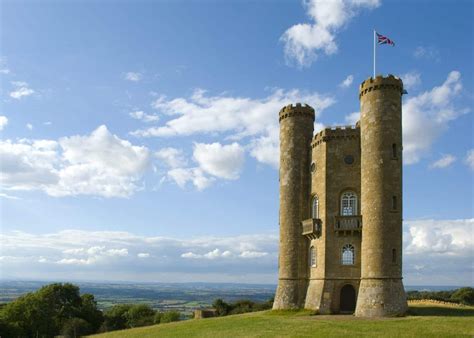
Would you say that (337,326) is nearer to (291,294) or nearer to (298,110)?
(291,294)

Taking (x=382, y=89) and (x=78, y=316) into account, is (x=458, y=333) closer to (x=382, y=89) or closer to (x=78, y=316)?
(x=382, y=89)

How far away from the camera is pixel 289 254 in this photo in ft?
151

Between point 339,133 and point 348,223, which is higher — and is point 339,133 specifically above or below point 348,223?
above

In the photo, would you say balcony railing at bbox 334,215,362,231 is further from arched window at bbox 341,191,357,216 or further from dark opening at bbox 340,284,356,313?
dark opening at bbox 340,284,356,313

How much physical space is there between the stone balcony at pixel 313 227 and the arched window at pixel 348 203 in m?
2.18

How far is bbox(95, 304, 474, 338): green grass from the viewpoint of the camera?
97.6 ft

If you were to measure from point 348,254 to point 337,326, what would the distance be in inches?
389

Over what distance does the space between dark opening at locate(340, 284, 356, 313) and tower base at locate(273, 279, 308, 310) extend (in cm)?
371

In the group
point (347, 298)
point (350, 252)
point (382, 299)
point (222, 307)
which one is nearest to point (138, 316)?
point (222, 307)

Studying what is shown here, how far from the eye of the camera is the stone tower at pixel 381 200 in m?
38.1

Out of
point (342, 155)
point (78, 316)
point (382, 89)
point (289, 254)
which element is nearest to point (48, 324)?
point (78, 316)

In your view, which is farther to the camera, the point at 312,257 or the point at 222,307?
the point at 222,307

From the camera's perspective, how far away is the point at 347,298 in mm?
42750

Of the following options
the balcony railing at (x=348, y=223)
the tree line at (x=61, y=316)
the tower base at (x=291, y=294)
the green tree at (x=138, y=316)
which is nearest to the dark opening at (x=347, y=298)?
the tower base at (x=291, y=294)
